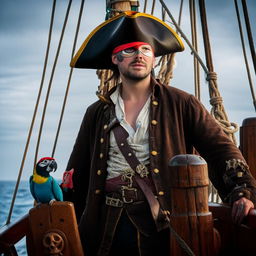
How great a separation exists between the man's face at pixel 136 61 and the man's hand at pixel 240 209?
987 mm

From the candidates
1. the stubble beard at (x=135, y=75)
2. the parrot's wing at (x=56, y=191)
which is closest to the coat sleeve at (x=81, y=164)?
the stubble beard at (x=135, y=75)

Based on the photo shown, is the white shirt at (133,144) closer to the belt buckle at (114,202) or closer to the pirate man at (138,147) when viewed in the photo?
the pirate man at (138,147)

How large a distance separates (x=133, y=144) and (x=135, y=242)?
54 cm

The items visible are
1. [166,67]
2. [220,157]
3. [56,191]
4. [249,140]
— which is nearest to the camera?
[56,191]

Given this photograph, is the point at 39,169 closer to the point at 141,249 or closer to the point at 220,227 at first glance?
the point at 141,249

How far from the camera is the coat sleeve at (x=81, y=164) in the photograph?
319 centimetres

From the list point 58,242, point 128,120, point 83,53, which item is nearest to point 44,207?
point 58,242

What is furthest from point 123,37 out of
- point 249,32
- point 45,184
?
point 249,32

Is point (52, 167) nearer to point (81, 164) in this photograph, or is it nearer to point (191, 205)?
point (81, 164)

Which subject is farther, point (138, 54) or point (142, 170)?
point (138, 54)

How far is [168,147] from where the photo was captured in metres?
2.80

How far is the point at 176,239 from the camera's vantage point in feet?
6.22

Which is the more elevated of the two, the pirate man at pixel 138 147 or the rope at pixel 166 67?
the rope at pixel 166 67

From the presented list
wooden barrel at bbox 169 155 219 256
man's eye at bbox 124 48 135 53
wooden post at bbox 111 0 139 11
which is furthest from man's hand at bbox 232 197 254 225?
wooden post at bbox 111 0 139 11
